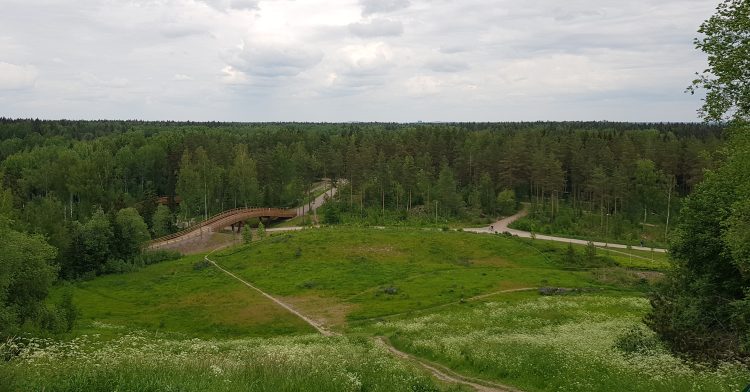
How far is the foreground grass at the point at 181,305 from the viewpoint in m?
48.6

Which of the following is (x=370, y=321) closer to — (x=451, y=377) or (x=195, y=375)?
(x=451, y=377)

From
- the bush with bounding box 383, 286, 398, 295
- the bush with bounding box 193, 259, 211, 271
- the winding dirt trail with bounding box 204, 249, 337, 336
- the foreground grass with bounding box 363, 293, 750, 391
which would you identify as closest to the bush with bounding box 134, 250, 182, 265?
the winding dirt trail with bounding box 204, 249, 337, 336

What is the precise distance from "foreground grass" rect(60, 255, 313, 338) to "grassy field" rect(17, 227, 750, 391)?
25 cm

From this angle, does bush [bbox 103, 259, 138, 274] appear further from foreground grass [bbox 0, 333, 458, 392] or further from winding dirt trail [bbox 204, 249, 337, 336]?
foreground grass [bbox 0, 333, 458, 392]

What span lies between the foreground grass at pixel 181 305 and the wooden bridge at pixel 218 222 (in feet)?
41.7

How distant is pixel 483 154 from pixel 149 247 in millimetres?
74201

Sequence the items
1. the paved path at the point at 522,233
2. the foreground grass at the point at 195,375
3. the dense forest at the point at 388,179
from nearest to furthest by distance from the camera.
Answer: the foreground grass at the point at 195,375
the paved path at the point at 522,233
the dense forest at the point at 388,179

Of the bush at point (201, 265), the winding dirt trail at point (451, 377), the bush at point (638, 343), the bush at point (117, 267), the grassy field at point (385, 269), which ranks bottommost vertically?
the bush at point (117, 267)

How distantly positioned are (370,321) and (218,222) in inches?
2203

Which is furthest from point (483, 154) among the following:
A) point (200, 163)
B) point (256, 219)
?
point (200, 163)

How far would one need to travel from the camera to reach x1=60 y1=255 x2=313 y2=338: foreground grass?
160ft

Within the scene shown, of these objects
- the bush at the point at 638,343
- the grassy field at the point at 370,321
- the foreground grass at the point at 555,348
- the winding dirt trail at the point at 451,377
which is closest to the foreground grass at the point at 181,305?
the grassy field at the point at 370,321

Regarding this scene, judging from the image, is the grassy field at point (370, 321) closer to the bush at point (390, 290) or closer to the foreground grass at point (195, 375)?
the foreground grass at point (195, 375)

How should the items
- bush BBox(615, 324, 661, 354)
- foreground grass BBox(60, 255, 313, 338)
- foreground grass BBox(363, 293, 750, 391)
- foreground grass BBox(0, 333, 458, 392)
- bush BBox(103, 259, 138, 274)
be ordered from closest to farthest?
foreground grass BBox(0, 333, 458, 392) < foreground grass BBox(363, 293, 750, 391) < bush BBox(615, 324, 661, 354) < foreground grass BBox(60, 255, 313, 338) < bush BBox(103, 259, 138, 274)
